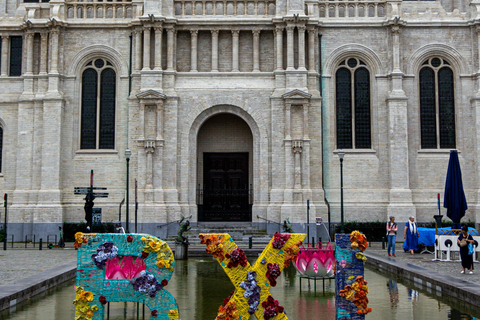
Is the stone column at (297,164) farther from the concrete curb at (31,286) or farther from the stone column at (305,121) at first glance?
the concrete curb at (31,286)

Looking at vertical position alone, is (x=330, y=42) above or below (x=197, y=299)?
above

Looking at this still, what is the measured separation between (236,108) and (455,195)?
49.1 feet

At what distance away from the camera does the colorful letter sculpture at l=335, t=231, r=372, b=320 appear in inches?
377

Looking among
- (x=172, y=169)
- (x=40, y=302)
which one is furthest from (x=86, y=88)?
(x=40, y=302)

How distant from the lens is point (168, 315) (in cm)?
983

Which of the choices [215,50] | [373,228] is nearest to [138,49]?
[215,50]

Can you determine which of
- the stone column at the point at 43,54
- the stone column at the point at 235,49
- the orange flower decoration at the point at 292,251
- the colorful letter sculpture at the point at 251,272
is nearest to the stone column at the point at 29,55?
the stone column at the point at 43,54

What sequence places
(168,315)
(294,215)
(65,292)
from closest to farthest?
1. (168,315)
2. (65,292)
3. (294,215)

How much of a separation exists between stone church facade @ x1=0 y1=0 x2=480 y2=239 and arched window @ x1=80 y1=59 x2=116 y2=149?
0.09m

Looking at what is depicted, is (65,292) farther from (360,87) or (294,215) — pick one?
(360,87)

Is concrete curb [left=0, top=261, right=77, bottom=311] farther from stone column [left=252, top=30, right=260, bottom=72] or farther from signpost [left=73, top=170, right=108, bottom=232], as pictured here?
stone column [left=252, top=30, right=260, bottom=72]

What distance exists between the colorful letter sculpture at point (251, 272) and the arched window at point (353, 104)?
24.8 meters

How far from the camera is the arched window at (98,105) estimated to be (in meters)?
34.1

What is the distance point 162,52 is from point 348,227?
50.2ft
